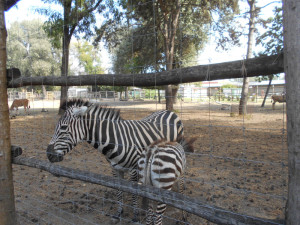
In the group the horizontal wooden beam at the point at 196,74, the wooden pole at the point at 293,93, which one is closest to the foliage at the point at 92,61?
the horizontal wooden beam at the point at 196,74

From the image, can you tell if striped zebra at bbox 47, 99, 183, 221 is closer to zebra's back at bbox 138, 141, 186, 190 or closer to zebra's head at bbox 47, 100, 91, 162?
zebra's head at bbox 47, 100, 91, 162

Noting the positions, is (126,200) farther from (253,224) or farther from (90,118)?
(253,224)

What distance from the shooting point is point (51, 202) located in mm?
3828

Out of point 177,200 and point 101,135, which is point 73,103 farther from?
point 177,200

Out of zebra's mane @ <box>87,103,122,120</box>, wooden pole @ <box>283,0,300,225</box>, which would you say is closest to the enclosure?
wooden pole @ <box>283,0,300,225</box>

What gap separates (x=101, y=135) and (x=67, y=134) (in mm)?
477

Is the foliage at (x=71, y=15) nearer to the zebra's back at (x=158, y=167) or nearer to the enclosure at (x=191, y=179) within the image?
the enclosure at (x=191, y=179)

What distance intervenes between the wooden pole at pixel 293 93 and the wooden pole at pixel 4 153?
2813 mm

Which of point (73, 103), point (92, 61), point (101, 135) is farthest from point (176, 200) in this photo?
point (92, 61)

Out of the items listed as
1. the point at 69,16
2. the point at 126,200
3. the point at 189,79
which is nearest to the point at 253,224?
the point at 189,79

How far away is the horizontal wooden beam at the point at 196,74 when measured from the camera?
170 cm

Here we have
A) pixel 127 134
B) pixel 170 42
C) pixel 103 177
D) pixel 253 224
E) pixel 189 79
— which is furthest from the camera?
pixel 170 42

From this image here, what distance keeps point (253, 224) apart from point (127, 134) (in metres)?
2.29

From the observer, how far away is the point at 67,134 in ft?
10.2
